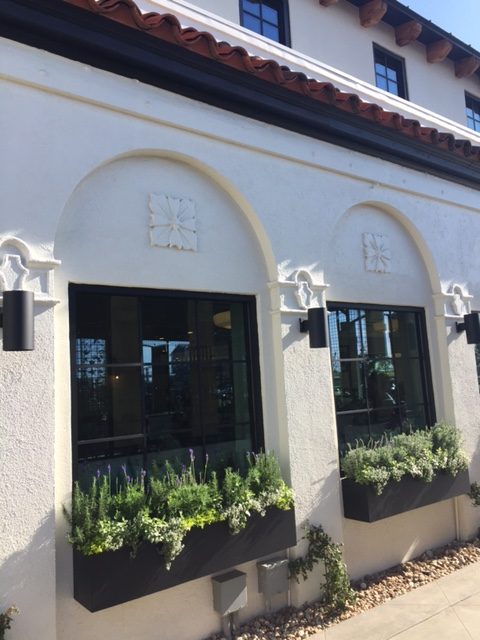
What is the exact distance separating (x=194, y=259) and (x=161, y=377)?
107 centimetres

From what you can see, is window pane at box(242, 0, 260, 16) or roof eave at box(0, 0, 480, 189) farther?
window pane at box(242, 0, 260, 16)

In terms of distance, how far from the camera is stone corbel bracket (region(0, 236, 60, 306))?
3.52 m

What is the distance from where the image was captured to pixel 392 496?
16.7 ft

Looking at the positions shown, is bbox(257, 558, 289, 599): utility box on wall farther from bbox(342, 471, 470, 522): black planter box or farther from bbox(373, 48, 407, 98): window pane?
bbox(373, 48, 407, 98): window pane

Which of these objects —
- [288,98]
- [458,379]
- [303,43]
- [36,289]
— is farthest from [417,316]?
[36,289]

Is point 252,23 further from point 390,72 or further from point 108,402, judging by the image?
point 108,402

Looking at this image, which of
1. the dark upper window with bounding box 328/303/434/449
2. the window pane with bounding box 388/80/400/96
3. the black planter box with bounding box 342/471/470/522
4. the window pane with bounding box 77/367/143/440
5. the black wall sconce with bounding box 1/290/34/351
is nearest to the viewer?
the black wall sconce with bounding box 1/290/34/351


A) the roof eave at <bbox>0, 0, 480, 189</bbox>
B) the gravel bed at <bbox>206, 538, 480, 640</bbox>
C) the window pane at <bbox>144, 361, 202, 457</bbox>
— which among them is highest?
the roof eave at <bbox>0, 0, 480, 189</bbox>

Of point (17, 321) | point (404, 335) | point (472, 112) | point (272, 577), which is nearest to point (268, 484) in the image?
point (272, 577)

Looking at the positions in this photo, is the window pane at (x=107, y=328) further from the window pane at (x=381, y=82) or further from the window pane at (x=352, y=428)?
the window pane at (x=381, y=82)

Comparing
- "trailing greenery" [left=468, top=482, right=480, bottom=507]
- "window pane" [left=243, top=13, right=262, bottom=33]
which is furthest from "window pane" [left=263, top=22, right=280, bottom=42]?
"trailing greenery" [left=468, top=482, right=480, bottom=507]

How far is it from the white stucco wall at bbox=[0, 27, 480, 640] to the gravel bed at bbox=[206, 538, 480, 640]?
0.44 ft

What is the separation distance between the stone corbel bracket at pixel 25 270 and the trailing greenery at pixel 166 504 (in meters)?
1.42

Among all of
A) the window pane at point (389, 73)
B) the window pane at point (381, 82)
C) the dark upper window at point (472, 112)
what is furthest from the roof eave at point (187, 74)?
the dark upper window at point (472, 112)
